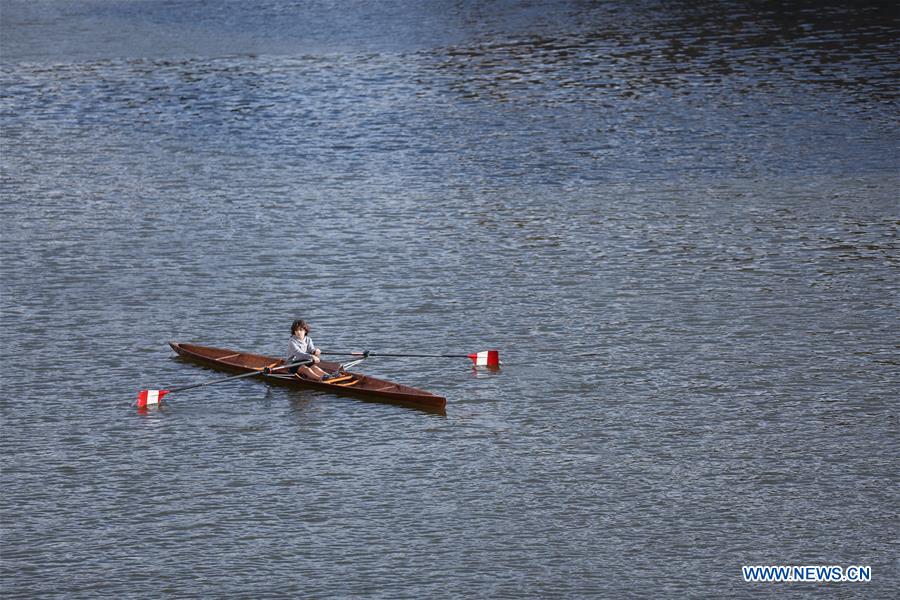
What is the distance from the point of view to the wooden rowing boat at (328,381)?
33406mm

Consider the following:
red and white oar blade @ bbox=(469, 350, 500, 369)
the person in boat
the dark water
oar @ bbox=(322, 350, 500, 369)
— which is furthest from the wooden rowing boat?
red and white oar blade @ bbox=(469, 350, 500, 369)

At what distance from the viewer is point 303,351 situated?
34844 millimetres

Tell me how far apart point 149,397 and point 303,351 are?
3.59 meters

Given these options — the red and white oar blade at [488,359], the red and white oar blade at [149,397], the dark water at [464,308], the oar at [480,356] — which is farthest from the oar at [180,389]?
the red and white oar blade at [488,359]

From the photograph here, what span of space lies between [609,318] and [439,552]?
1386cm

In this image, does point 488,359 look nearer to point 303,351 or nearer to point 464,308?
point 303,351

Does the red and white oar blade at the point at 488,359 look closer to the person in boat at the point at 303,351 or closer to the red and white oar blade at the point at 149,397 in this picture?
the person in boat at the point at 303,351

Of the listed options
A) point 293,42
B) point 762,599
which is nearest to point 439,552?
point 762,599

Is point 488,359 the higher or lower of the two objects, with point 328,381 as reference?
higher

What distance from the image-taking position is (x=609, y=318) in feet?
130

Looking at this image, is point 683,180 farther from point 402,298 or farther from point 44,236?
point 44,236

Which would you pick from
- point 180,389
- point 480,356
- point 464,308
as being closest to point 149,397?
A: point 180,389

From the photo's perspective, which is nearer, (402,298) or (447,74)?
(402,298)

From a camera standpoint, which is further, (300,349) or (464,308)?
(464,308)
